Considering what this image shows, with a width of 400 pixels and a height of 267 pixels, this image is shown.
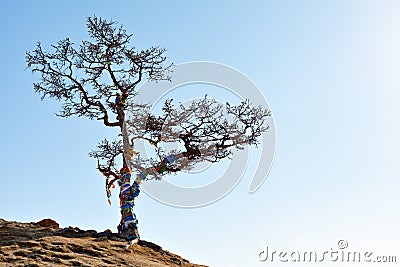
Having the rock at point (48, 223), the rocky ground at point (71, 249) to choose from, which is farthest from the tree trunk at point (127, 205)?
the rock at point (48, 223)

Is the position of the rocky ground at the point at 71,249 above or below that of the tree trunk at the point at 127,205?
below

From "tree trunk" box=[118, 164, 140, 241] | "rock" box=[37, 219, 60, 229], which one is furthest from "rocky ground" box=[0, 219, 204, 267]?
"rock" box=[37, 219, 60, 229]

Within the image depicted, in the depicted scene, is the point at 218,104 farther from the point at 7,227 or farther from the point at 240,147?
the point at 7,227

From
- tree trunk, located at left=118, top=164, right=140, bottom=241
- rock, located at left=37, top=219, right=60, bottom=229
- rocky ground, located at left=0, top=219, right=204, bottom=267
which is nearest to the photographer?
rocky ground, located at left=0, top=219, right=204, bottom=267

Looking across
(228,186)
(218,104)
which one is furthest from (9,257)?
(218,104)

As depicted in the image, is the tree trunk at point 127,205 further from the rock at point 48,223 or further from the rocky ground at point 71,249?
the rock at point 48,223

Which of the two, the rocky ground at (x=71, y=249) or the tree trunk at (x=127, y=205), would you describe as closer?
the rocky ground at (x=71, y=249)

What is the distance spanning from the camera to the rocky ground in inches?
325

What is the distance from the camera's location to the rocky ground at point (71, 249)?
27.1 feet

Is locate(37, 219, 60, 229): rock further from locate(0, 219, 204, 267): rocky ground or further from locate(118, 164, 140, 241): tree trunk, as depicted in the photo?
locate(118, 164, 140, 241): tree trunk

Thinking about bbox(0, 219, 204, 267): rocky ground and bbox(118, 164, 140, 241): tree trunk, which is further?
bbox(118, 164, 140, 241): tree trunk

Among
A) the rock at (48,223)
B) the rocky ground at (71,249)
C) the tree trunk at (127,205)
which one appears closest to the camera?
the rocky ground at (71,249)

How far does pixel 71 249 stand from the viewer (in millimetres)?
9219

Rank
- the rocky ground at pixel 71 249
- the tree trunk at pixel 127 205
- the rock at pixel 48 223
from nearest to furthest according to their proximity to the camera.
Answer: the rocky ground at pixel 71 249
the tree trunk at pixel 127 205
the rock at pixel 48 223
